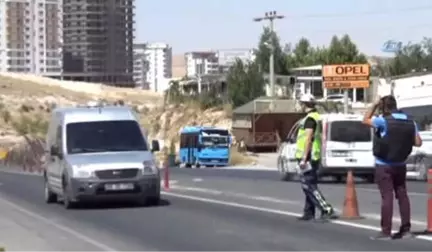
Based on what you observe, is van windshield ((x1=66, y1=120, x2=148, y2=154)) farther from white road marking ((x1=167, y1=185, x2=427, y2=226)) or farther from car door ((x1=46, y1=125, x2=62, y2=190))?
white road marking ((x1=167, y1=185, x2=427, y2=226))

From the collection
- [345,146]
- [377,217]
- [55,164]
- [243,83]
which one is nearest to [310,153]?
[377,217]

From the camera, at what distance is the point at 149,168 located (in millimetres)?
23766

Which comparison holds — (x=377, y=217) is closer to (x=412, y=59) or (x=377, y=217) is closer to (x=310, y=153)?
(x=310, y=153)

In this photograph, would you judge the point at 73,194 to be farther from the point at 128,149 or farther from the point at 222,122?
the point at 222,122

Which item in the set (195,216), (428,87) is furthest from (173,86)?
(195,216)

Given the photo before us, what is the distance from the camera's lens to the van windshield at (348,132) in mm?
35156

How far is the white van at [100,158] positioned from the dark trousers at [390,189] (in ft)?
29.5

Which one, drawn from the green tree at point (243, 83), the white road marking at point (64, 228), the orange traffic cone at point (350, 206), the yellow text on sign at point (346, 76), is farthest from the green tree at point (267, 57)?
the orange traffic cone at point (350, 206)

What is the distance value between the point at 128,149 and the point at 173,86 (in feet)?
276

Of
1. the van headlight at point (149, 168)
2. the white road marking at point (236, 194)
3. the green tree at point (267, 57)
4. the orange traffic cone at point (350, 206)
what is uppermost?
the green tree at point (267, 57)

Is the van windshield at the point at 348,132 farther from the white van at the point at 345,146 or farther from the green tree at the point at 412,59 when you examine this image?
the green tree at the point at 412,59

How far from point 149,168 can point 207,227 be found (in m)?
4.99

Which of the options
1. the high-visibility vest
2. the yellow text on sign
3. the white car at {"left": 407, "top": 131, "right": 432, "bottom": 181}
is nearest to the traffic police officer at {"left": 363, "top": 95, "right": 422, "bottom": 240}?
the high-visibility vest

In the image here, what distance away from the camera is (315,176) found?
18.4 m
